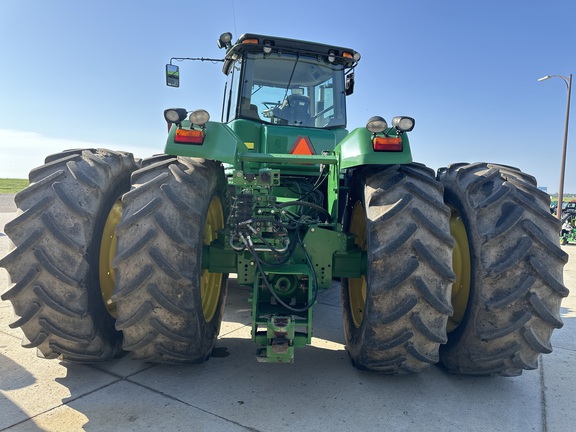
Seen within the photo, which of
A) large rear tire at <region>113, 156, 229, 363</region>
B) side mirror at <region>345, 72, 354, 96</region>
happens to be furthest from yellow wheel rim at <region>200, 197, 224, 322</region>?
side mirror at <region>345, 72, 354, 96</region>

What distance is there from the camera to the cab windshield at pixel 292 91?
4.56 m

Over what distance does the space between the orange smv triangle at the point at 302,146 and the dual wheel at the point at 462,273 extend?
108cm

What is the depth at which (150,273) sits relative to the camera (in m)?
2.57

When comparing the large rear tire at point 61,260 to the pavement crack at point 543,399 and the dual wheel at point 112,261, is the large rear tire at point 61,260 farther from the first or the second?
the pavement crack at point 543,399

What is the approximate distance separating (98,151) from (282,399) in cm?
233

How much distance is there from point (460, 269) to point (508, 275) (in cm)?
43

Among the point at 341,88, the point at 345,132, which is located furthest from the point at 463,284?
the point at 341,88

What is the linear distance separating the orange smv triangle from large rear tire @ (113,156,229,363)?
1448 mm

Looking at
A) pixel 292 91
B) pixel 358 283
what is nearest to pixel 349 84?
pixel 292 91

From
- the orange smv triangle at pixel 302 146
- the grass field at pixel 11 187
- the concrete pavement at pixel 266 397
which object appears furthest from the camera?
the grass field at pixel 11 187

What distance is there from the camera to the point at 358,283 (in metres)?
3.69

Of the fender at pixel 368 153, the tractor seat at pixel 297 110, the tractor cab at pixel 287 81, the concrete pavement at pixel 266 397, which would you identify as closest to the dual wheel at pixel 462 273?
the fender at pixel 368 153

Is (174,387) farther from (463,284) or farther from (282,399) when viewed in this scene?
(463,284)

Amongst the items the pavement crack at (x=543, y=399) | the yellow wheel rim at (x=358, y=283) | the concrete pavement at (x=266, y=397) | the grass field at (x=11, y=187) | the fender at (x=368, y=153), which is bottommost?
the grass field at (x=11, y=187)
